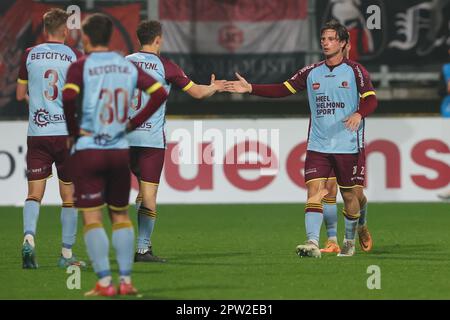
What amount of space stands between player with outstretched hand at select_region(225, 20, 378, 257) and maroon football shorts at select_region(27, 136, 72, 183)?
1615mm

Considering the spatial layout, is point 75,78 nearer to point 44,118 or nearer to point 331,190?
point 44,118

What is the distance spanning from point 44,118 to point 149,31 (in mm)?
1157

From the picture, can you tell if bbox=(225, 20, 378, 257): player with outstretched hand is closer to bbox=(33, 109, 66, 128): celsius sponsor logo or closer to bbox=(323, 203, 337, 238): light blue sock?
bbox=(323, 203, 337, 238): light blue sock

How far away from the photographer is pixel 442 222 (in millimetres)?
15055

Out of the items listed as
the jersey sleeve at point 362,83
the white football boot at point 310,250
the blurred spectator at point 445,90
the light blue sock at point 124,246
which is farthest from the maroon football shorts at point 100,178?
the blurred spectator at point 445,90

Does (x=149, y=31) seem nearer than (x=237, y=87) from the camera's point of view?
Yes

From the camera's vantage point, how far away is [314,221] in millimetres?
11391

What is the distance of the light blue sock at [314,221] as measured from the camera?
11.4m

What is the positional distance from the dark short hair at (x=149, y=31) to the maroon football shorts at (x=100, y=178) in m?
2.44

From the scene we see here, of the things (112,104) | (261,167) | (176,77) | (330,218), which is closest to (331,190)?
(330,218)

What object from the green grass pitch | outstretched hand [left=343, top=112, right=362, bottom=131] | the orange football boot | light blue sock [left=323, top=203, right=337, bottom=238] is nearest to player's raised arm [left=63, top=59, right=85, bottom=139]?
the green grass pitch

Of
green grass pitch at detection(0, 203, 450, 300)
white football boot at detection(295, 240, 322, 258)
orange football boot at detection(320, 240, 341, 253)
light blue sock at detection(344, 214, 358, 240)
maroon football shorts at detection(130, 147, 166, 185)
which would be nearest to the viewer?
green grass pitch at detection(0, 203, 450, 300)

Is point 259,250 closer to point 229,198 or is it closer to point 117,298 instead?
point 117,298

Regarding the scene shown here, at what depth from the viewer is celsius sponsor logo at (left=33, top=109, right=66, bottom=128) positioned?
1057 cm
